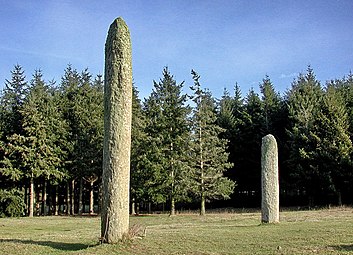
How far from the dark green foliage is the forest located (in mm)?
93

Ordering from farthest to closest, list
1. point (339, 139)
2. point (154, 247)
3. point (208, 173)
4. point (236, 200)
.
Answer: point (236, 200)
point (339, 139)
point (208, 173)
point (154, 247)

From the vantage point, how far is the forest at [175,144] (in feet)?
116

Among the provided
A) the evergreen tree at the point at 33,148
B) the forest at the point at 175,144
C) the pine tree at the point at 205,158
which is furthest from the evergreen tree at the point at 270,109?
the evergreen tree at the point at 33,148

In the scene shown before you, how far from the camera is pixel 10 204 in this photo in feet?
127

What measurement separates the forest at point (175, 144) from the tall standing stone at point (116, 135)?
22.2m

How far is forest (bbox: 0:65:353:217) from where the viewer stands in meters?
35.2

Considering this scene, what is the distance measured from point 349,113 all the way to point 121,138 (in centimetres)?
3549

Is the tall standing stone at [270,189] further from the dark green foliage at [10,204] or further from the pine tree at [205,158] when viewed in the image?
the dark green foliage at [10,204]

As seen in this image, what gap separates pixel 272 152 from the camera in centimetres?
1978

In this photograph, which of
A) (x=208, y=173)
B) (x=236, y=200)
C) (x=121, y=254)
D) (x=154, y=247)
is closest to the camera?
(x=121, y=254)

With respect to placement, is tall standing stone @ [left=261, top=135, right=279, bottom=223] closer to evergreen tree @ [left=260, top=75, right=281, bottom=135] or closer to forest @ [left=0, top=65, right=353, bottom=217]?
forest @ [left=0, top=65, right=353, bottom=217]

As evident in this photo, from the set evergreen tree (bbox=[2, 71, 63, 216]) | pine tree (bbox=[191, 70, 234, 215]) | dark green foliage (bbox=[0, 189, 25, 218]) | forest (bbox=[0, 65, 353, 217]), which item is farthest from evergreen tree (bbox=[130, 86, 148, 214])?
dark green foliage (bbox=[0, 189, 25, 218])

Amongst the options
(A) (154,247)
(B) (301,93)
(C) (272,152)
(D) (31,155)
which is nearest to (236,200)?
(B) (301,93)

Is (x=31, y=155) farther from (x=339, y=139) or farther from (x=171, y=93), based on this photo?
(x=339, y=139)
